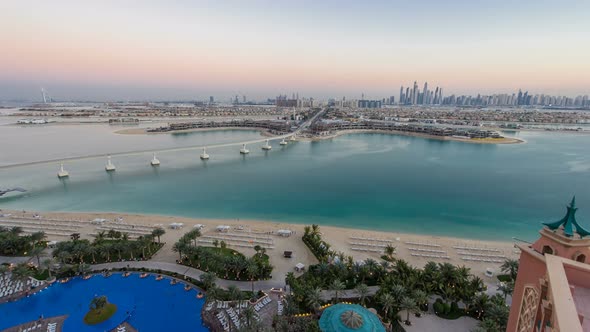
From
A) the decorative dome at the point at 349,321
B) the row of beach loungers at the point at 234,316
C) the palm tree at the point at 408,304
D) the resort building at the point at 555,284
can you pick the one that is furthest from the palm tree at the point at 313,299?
the resort building at the point at 555,284

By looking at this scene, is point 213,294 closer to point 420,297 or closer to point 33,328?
point 33,328

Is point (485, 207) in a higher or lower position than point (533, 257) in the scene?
lower

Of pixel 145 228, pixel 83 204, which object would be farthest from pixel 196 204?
pixel 83 204

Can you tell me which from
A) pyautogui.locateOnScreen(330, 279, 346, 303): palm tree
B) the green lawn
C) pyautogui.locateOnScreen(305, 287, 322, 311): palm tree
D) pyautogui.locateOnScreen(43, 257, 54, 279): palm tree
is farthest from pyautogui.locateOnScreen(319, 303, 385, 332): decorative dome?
pyautogui.locateOnScreen(43, 257, 54, 279): palm tree

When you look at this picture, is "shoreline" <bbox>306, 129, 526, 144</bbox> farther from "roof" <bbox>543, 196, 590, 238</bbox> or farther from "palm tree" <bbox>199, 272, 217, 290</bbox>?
"roof" <bbox>543, 196, 590, 238</bbox>

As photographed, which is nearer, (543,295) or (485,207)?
(543,295)

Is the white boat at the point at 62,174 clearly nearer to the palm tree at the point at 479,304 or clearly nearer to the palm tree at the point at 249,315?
the palm tree at the point at 249,315

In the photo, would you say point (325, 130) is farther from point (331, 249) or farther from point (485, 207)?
point (331, 249)

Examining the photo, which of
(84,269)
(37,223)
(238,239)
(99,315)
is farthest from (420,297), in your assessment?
(37,223)
